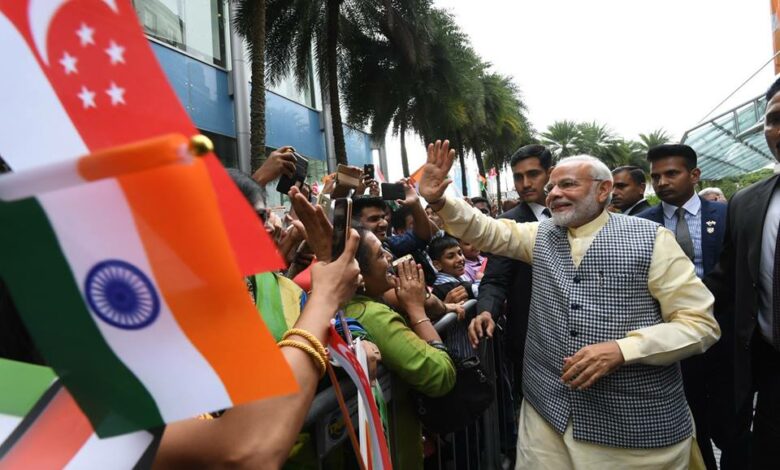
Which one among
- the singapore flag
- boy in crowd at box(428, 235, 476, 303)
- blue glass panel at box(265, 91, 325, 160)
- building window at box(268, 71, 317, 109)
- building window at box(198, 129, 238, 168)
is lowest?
boy in crowd at box(428, 235, 476, 303)

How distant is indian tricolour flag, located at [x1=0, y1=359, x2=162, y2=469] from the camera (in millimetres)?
637

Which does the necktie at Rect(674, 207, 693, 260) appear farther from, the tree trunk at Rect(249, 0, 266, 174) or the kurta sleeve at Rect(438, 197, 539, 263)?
the tree trunk at Rect(249, 0, 266, 174)

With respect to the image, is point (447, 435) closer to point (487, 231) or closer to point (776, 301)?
point (487, 231)

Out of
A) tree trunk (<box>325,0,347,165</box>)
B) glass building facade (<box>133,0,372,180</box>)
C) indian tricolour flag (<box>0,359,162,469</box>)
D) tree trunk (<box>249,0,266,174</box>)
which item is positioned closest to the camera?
indian tricolour flag (<box>0,359,162,469</box>)

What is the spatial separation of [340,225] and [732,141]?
15.1 metres

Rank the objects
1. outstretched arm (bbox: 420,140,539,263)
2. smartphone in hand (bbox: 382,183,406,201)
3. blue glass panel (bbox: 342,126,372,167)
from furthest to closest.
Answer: blue glass panel (bbox: 342,126,372,167)
smartphone in hand (bbox: 382,183,406,201)
outstretched arm (bbox: 420,140,539,263)

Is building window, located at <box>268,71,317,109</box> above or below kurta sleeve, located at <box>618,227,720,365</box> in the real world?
above

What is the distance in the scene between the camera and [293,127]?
61.6 feet

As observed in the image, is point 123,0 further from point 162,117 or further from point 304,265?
point 304,265

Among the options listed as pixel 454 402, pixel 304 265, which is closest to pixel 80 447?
pixel 454 402

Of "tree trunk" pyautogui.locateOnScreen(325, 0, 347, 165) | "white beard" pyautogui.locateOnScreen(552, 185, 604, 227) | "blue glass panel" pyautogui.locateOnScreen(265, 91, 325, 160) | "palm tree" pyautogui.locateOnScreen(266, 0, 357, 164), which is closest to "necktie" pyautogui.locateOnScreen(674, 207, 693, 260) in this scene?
"white beard" pyautogui.locateOnScreen(552, 185, 604, 227)

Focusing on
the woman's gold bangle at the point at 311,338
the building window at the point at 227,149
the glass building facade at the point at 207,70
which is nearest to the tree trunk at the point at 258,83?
the glass building facade at the point at 207,70

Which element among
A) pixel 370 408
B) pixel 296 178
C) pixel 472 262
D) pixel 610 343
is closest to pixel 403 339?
pixel 370 408

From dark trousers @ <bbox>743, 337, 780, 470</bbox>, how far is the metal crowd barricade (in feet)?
3.97
